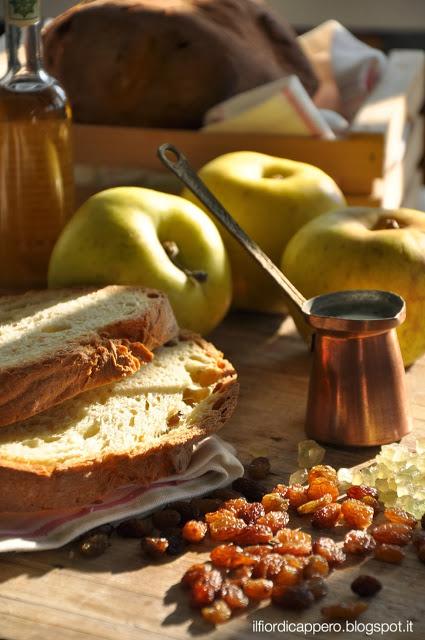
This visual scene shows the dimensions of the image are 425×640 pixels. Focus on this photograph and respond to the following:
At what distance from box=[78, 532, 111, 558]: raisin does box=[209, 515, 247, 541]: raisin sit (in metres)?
0.10


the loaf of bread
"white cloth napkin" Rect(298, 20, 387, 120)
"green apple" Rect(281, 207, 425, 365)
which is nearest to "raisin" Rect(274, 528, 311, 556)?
"green apple" Rect(281, 207, 425, 365)

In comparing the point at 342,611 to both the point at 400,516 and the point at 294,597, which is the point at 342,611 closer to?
the point at 294,597

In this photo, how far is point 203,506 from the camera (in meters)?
1.03

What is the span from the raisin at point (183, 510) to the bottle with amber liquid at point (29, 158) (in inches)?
23.7

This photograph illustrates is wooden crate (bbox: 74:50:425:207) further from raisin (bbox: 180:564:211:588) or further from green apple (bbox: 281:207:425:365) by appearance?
raisin (bbox: 180:564:211:588)

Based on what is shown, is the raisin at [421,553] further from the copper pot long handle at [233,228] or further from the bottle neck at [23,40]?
the bottle neck at [23,40]

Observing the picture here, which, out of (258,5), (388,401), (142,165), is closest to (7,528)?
(388,401)

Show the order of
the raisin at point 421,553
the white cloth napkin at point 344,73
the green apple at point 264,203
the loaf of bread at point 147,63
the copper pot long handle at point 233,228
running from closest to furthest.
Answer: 1. the raisin at point 421,553
2. the copper pot long handle at point 233,228
3. the green apple at point 264,203
4. the loaf of bread at point 147,63
5. the white cloth napkin at point 344,73

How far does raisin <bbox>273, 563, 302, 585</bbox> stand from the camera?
0.90 metres

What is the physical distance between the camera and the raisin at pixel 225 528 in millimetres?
977

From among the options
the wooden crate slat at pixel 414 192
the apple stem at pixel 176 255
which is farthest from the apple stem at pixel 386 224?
the wooden crate slat at pixel 414 192

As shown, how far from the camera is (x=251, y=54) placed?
187cm

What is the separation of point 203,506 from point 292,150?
836 mm

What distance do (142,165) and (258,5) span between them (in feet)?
1.60
